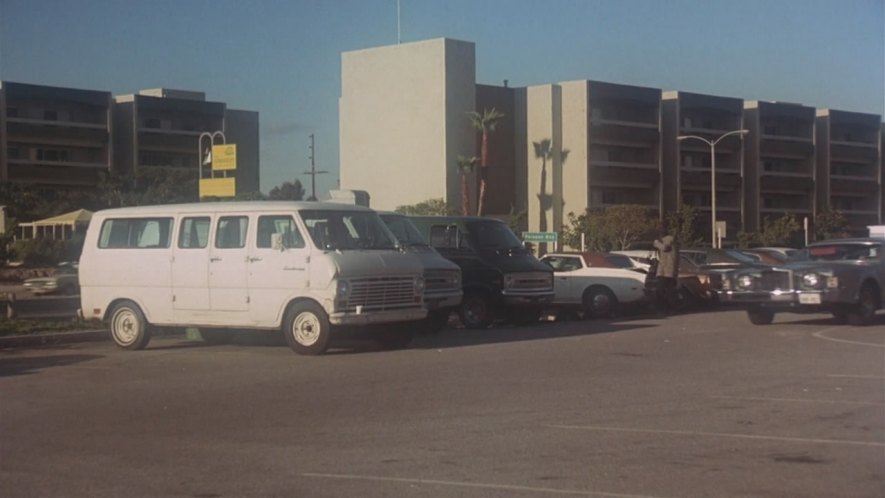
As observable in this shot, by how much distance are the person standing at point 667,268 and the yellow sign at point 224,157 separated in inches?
453

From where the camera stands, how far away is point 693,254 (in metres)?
28.0

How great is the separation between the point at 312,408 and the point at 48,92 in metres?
67.1

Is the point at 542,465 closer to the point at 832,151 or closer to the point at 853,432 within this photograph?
the point at 853,432

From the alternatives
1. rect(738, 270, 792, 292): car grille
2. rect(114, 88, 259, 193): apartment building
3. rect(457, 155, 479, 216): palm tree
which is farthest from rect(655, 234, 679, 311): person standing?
rect(114, 88, 259, 193): apartment building

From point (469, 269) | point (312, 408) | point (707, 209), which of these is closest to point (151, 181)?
point (707, 209)

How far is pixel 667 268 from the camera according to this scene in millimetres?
24328

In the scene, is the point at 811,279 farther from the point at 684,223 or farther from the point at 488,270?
the point at 684,223

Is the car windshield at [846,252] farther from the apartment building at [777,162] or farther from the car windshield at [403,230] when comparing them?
the apartment building at [777,162]

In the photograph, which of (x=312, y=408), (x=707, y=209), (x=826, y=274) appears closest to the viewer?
(x=312, y=408)

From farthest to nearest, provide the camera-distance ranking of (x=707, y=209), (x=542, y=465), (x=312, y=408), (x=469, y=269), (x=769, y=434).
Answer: (x=707, y=209) < (x=469, y=269) < (x=312, y=408) < (x=769, y=434) < (x=542, y=465)

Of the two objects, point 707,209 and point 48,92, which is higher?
point 48,92

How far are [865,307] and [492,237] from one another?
6940 mm

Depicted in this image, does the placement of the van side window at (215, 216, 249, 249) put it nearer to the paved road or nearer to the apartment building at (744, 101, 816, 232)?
the paved road

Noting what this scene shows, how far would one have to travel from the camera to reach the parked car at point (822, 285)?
1970 cm
